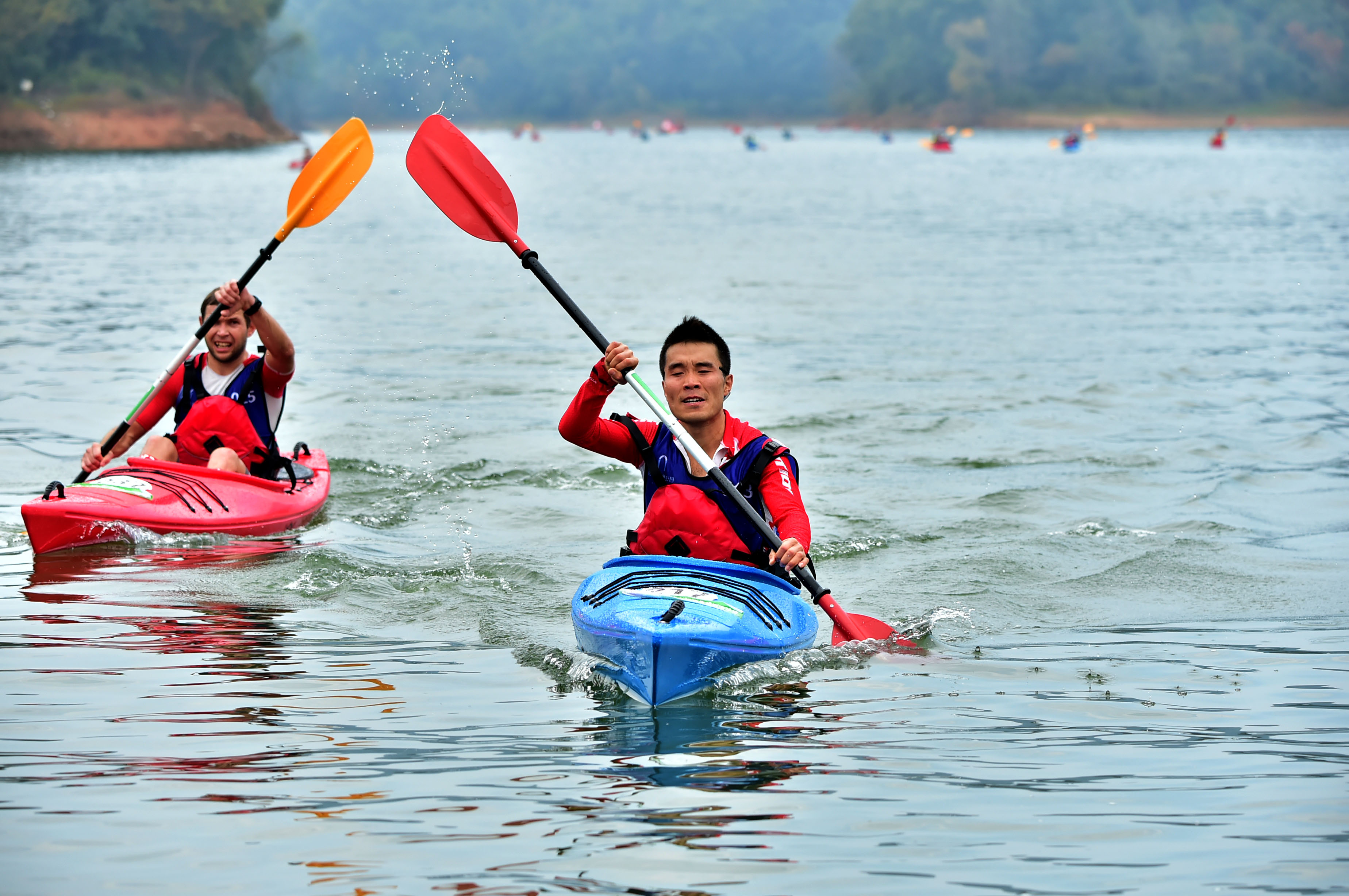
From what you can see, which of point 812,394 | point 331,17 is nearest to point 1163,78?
point 331,17

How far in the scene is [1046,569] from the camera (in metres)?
7.83

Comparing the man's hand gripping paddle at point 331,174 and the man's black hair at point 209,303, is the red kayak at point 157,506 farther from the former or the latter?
the man's hand gripping paddle at point 331,174

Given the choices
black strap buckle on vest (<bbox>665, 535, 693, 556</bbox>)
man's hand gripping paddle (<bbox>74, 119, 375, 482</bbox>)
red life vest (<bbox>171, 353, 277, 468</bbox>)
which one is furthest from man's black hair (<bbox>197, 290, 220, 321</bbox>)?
black strap buckle on vest (<bbox>665, 535, 693, 556</bbox>)

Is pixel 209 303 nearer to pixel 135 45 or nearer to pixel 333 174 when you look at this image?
pixel 333 174

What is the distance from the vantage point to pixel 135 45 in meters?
75.2

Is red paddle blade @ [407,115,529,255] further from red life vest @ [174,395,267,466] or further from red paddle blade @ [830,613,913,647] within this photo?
red paddle blade @ [830,613,913,647]

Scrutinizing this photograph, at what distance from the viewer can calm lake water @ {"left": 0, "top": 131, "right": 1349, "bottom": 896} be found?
13.4 feet

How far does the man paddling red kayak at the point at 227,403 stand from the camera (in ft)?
27.1

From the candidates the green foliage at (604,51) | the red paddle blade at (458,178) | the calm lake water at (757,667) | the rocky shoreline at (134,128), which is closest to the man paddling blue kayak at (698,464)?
the calm lake water at (757,667)

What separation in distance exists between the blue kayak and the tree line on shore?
2.10 metres

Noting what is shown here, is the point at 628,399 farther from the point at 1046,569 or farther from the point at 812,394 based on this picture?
the point at 1046,569

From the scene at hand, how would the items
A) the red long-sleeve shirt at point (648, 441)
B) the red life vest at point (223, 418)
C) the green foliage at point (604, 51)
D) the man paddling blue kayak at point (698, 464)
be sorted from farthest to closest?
the green foliage at point (604, 51)
the red life vest at point (223, 418)
the man paddling blue kayak at point (698, 464)
the red long-sleeve shirt at point (648, 441)

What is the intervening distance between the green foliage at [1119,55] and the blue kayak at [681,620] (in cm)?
11986

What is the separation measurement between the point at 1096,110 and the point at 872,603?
388 ft
